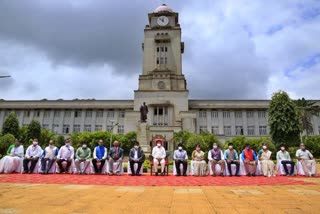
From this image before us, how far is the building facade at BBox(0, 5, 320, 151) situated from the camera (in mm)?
50781

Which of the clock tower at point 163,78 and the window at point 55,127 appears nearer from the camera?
the clock tower at point 163,78

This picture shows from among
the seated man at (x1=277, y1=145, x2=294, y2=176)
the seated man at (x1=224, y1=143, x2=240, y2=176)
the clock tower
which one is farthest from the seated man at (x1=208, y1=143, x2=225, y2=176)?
the clock tower

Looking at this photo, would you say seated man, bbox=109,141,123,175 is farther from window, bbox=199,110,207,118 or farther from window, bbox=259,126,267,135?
window, bbox=259,126,267,135

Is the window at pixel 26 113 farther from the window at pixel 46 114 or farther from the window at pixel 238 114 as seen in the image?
the window at pixel 238 114

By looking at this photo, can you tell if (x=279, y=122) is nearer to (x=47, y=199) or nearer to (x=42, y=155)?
(x=42, y=155)

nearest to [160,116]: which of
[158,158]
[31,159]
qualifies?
[158,158]

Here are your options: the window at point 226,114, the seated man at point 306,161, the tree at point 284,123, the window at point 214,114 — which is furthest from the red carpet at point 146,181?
the window at point 226,114

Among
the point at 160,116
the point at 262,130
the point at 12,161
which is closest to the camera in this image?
the point at 12,161

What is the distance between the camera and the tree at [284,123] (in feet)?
114

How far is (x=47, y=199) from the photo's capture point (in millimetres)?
4910

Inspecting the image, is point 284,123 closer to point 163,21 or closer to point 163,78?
point 163,78

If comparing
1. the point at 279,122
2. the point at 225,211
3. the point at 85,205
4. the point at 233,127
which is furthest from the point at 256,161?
the point at 233,127

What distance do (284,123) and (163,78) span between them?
25.7 metres

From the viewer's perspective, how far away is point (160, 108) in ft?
167
